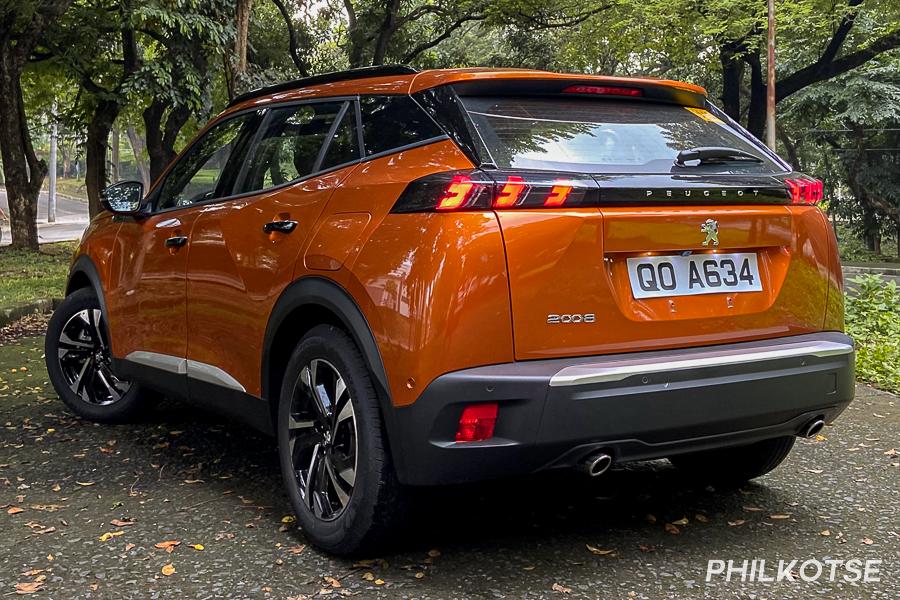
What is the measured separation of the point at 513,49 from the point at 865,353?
1888 centimetres

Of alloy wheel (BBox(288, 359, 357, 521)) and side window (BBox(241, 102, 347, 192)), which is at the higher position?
side window (BBox(241, 102, 347, 192))

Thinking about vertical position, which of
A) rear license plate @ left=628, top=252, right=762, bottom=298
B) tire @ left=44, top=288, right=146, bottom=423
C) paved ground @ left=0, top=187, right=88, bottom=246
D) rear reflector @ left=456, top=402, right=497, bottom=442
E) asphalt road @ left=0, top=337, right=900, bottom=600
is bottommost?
paved ground @ left=0, top=187, right=88, bottom=246

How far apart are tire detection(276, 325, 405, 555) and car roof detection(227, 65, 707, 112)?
36.0 inches

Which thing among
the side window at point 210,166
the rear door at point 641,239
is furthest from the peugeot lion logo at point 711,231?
the side window at point 210,166

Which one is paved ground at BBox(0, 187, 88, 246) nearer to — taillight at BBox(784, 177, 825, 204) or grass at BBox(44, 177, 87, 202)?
grass at BBox(44, 177, 87, 202)

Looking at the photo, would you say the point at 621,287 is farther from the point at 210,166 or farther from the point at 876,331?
the point at 876,331

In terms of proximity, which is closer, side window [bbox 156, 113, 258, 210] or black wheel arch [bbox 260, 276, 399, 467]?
black wheel arch [bbox 260, 276, 399, 467]

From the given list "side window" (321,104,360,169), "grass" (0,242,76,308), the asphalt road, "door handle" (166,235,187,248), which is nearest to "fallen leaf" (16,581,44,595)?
the asphalt road

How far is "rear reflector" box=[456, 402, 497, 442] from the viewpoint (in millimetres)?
2771

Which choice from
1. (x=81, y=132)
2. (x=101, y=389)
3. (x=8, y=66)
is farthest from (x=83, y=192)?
(x=101, y=389)

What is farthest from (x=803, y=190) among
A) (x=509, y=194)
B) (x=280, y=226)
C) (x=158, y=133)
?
(x=158, y=133)

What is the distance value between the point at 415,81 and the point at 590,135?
65 cm

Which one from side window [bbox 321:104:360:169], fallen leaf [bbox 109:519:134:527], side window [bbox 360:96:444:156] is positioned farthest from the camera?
fallen leaf [bbox 109:519:134:527]

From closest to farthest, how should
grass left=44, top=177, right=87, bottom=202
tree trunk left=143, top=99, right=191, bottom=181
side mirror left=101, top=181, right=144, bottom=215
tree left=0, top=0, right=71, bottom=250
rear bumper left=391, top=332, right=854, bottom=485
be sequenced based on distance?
rear bumper left=391, top=332, right=854, bottom=485
side mirror left=101, top=181, right=144, bottom=215
tree left=0, top=0, right=71, bottom=250
tree trunk left=143, top=99, right=191, bottom=181
grass left=44, top=177, right=87, bottom=202
